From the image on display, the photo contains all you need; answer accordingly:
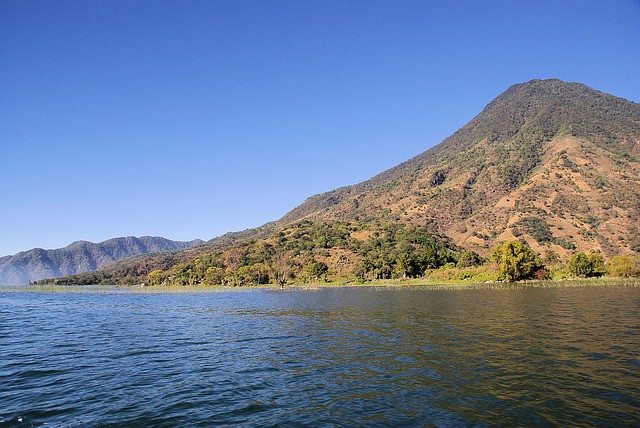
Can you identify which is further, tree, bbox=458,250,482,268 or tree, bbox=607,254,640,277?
tree, bbox=458,250,482,268

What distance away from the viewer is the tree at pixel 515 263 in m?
134

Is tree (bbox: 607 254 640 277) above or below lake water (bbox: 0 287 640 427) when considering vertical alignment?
below

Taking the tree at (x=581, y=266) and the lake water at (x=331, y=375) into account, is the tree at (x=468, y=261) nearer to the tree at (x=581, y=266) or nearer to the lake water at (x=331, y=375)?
the tree at (x=581, y=266)

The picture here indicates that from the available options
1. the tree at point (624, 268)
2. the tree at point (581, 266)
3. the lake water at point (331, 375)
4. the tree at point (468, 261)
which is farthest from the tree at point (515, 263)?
the lake water at point (331, 375)

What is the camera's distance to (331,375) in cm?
2384

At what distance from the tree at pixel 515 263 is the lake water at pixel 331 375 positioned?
9345cm

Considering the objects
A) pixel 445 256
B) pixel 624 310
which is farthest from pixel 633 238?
pixel 624 310

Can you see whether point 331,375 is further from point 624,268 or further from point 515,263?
point 624,268

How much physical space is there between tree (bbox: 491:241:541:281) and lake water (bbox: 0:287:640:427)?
93448mm

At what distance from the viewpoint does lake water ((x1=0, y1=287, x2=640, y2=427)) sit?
56.0ft

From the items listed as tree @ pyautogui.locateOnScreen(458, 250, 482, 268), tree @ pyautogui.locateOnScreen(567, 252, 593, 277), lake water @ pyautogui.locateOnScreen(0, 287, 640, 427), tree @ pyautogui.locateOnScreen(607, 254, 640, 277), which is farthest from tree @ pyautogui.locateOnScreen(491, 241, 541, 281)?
lake water @ pyautogui.locateOnScreen(0, 287, 640, 427)

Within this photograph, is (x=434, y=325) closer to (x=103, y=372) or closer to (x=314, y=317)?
(x=314, y=317)

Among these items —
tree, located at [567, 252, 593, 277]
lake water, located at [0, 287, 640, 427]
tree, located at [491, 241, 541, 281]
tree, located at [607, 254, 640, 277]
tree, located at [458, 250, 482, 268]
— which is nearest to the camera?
lake water, located at [0, 287, 640, 427]

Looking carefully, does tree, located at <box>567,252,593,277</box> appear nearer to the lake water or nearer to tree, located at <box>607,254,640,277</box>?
tree, located at <box>607,254,640,277</box>
